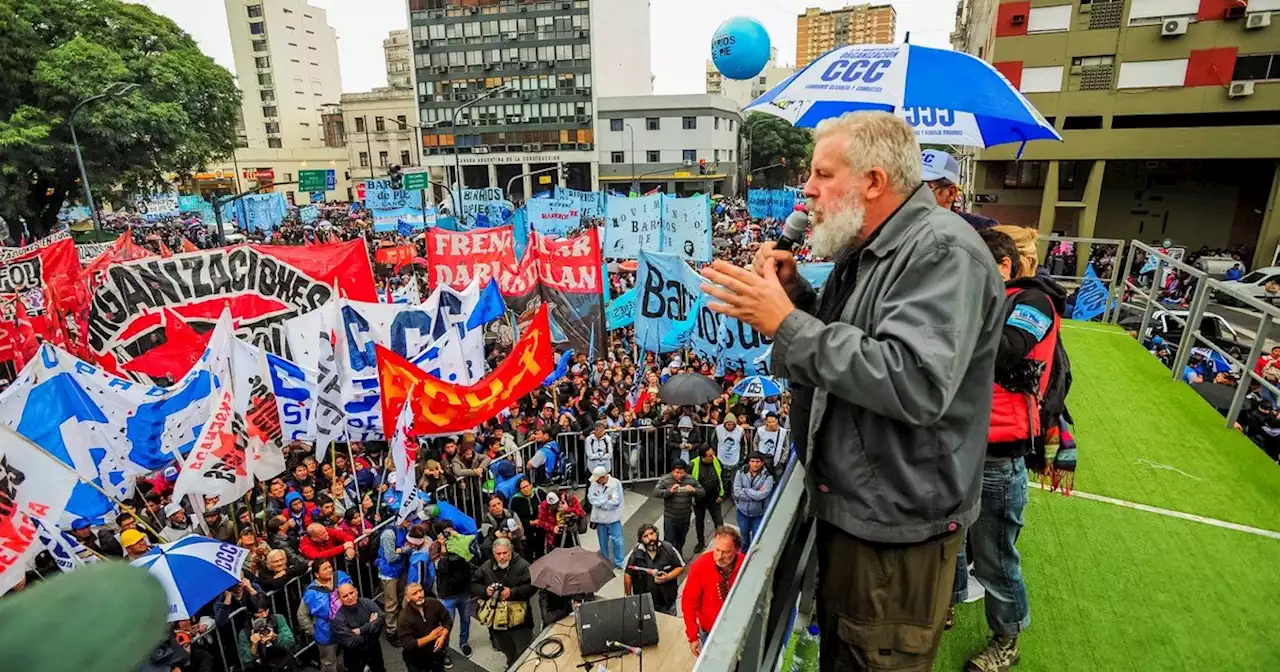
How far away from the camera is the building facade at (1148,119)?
98.2 feet

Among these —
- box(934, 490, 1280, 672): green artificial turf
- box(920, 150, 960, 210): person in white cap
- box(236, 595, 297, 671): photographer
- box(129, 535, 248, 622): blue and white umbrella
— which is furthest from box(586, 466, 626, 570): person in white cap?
box(920, 150, 960, 210): person in white cap

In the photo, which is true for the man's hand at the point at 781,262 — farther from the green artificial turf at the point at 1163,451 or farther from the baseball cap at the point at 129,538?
the baseball cap at the point at 129,538

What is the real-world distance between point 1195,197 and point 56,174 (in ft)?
177

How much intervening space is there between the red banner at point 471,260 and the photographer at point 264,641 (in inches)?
337

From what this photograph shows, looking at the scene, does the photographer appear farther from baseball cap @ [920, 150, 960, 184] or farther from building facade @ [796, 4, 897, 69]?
building facade @ [796, 4, 897, 69]

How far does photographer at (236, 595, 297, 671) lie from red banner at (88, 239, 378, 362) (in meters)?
4.78

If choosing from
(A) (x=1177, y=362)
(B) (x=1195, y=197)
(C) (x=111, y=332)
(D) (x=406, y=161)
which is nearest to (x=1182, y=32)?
(B) (x=1195, y=197)

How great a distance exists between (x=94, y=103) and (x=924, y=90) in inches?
1402

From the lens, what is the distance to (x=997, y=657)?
3514 mm

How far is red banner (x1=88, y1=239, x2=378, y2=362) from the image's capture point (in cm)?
1152

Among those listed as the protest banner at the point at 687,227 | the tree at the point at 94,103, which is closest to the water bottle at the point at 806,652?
the protest banner at the point at 687,227

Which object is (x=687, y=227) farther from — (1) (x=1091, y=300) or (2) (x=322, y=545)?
(2) (x=322, y=545)

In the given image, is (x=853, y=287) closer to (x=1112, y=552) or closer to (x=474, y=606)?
(x=1112, y=552)

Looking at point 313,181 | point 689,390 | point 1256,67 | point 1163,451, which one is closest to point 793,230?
point 1163,451
